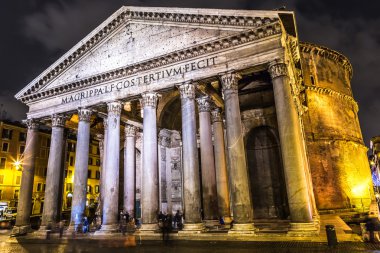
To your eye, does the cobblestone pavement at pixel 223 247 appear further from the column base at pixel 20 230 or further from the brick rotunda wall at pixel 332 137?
the brick rotunda wall at pixel 332 137

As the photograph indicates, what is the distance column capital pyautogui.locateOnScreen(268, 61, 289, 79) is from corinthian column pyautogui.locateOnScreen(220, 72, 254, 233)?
158 centimetres

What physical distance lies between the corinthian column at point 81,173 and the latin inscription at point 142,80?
43.0 inches

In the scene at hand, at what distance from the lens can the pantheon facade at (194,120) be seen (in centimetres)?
1152

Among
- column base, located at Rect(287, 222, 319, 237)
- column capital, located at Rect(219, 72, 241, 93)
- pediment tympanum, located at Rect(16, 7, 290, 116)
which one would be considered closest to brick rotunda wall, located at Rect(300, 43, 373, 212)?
column base, located at Rect(287, 222, 319, 237)

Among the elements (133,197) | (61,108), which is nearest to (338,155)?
(133,197)

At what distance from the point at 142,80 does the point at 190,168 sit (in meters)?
5.52

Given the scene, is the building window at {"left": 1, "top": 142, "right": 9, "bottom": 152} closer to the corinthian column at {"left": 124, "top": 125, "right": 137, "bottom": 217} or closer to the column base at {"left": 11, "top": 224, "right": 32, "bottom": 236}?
the column base at {"left": 11, "top": 224, "right": 32, "bottom": 236}

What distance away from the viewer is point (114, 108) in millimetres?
15062

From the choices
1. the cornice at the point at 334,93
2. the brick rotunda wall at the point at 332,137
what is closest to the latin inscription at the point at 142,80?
the brick rotunda wall at the point at 332,137

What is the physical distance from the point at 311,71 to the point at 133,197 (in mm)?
18718

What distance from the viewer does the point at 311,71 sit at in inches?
964

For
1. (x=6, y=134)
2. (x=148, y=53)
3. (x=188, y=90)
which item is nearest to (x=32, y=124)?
(x=148, y=53)

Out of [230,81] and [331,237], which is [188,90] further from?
[331,237]

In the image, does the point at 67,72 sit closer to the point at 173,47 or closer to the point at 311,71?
the point at 173,47
